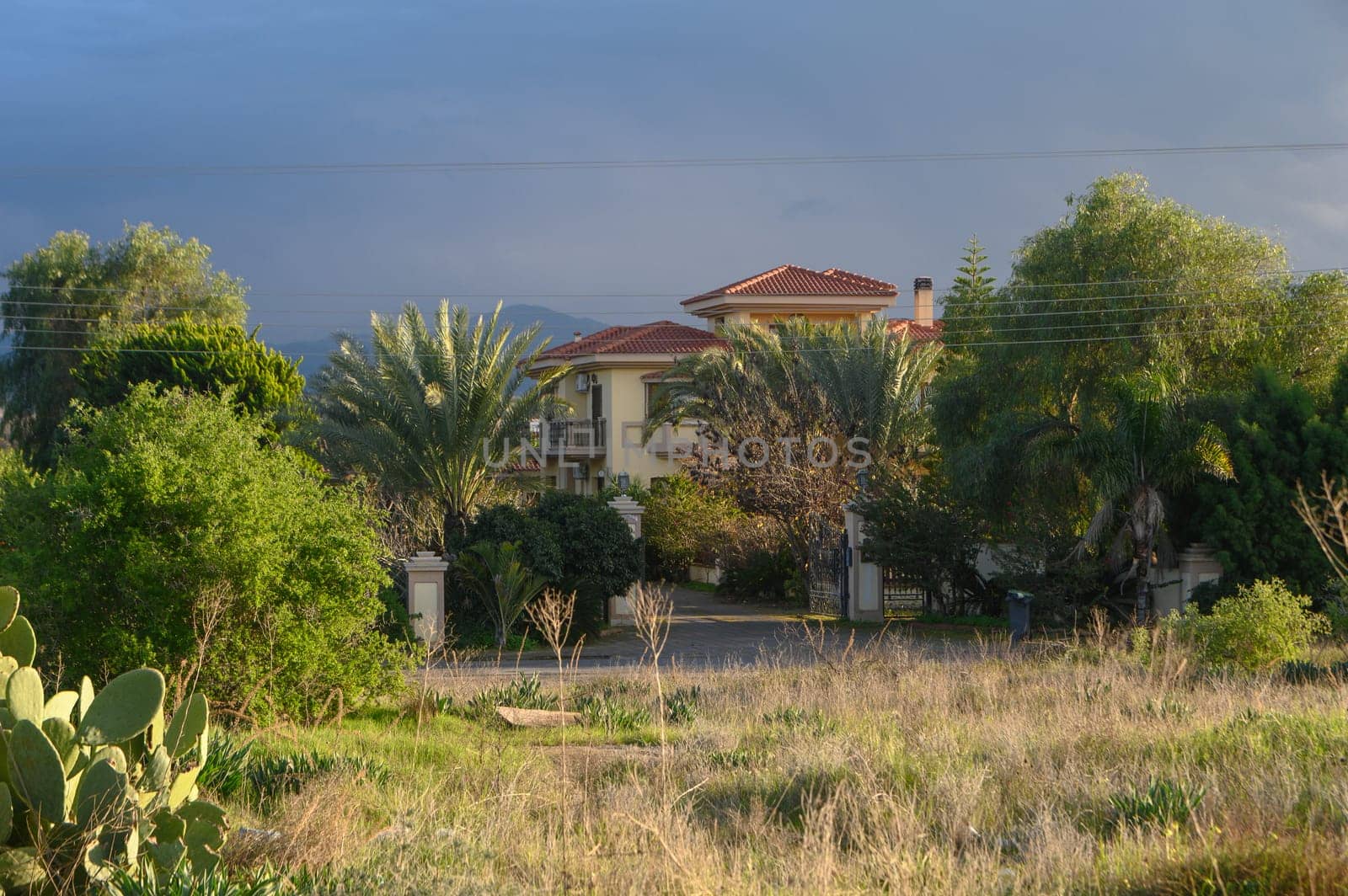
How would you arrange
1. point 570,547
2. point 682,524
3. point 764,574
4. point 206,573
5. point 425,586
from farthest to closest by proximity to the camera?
1. point 682,524
2. point 764,574
3. point 570,547
4. point 425,586
5. point 206,573

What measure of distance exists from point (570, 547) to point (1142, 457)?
9.31m

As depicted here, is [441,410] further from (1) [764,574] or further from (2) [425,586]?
(1) [764,574]

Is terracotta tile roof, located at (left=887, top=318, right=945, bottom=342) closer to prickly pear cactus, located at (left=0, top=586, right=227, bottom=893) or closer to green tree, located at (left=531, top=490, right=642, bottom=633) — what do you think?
green tree, located at (left=531, top=490, right=642, bottom=633)

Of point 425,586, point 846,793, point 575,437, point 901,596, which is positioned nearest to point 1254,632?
point 846,793

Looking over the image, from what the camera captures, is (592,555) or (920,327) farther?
(920,327)

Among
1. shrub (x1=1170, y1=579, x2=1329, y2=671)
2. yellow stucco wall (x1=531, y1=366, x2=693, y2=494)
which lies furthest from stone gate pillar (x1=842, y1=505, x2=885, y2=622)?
yellow stucco wall (x1=531, y1=366, x2=693, y2=494)

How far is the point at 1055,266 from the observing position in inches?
949

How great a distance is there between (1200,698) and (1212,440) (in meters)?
9.48

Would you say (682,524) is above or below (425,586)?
above

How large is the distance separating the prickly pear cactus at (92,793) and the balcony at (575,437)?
41.3 m

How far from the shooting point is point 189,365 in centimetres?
3769

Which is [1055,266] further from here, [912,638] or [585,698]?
[585,698]

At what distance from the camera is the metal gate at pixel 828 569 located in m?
25.4

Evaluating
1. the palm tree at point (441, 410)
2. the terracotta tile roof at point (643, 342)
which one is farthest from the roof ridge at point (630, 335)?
the palm tree at point (441, 410)
